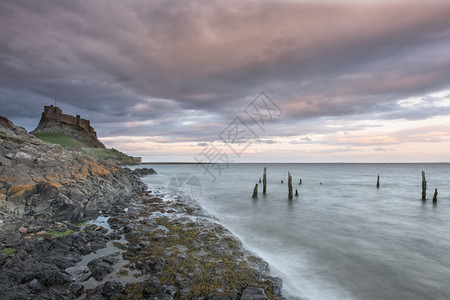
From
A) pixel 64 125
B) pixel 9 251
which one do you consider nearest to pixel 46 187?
pixel 9 251

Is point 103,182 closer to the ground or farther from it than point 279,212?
farther from it

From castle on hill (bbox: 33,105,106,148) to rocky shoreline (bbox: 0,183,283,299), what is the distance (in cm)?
11910

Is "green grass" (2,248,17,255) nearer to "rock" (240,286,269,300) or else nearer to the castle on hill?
"rock" (240,286,269,300)

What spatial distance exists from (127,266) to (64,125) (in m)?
128

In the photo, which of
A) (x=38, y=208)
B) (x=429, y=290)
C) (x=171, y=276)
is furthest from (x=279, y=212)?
(x=38, y=208)

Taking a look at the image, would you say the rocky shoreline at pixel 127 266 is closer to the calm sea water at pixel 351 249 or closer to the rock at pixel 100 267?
the rock at pixel 100 267

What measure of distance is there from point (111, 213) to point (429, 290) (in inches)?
620

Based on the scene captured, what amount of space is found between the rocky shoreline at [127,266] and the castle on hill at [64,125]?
119 m

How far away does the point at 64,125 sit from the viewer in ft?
358

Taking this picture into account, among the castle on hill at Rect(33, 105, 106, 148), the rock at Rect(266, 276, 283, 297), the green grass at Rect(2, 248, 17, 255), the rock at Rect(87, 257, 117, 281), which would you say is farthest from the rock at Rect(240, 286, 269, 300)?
the castle on hill at Rect(33, 105, 106, 148)

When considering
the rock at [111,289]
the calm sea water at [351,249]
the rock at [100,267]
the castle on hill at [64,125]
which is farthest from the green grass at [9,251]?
the castle on hill at [64,125]

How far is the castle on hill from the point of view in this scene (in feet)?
344

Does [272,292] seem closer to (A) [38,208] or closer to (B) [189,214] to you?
(B) [189,214]

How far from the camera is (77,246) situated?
820 cm
